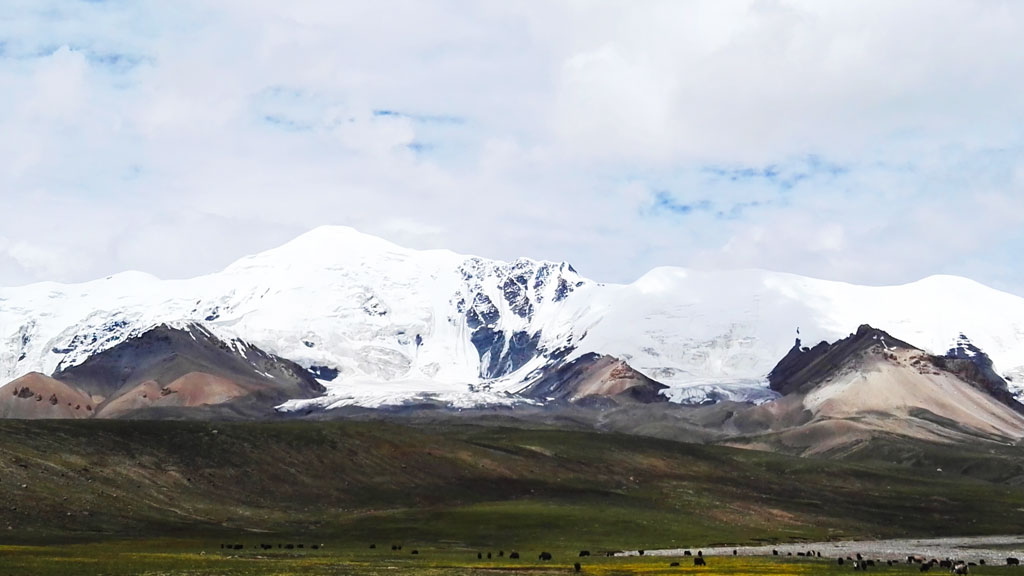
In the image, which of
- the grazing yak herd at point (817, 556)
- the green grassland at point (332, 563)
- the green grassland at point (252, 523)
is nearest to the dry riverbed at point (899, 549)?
the grazing yak herd at point (817, 556)

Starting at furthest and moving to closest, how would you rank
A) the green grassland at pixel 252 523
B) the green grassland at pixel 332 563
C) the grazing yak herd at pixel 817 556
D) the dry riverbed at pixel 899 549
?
the dry riverbed at pixel 899 549
the green grassland at pixel 252 523
the grazing yak herd at pixel 817 556
the green grassland at pixel 332 563

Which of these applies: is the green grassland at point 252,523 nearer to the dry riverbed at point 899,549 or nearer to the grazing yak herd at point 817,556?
the grazing yak herd at point 817,556

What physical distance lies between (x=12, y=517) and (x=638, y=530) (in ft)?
257

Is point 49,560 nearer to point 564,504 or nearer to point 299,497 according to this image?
point 299,497

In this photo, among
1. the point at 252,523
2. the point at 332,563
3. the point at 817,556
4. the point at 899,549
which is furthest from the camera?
the point at 252,523

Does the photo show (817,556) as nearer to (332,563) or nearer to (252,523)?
(332,563)

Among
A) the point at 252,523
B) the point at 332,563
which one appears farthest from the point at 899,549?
the point at 252,523

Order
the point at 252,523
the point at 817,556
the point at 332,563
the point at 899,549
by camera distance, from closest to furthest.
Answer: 1. the point at 332,563
2. the point at 817,556
3. the point at 899,549
4. the point at 252,523

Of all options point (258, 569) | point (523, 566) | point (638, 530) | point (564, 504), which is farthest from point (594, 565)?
point (564, 504)

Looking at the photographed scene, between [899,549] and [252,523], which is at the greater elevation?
[252,523]

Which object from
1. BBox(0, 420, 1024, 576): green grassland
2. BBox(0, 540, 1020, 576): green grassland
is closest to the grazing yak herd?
BBox(0, 540, 1020, 576): green grassland

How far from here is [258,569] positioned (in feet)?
302

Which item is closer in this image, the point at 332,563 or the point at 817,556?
the point at 332,563

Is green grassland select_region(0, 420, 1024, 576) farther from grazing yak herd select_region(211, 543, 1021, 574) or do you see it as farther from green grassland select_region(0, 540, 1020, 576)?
grazing yak herd select_region(211, 543, 1021, 574)
